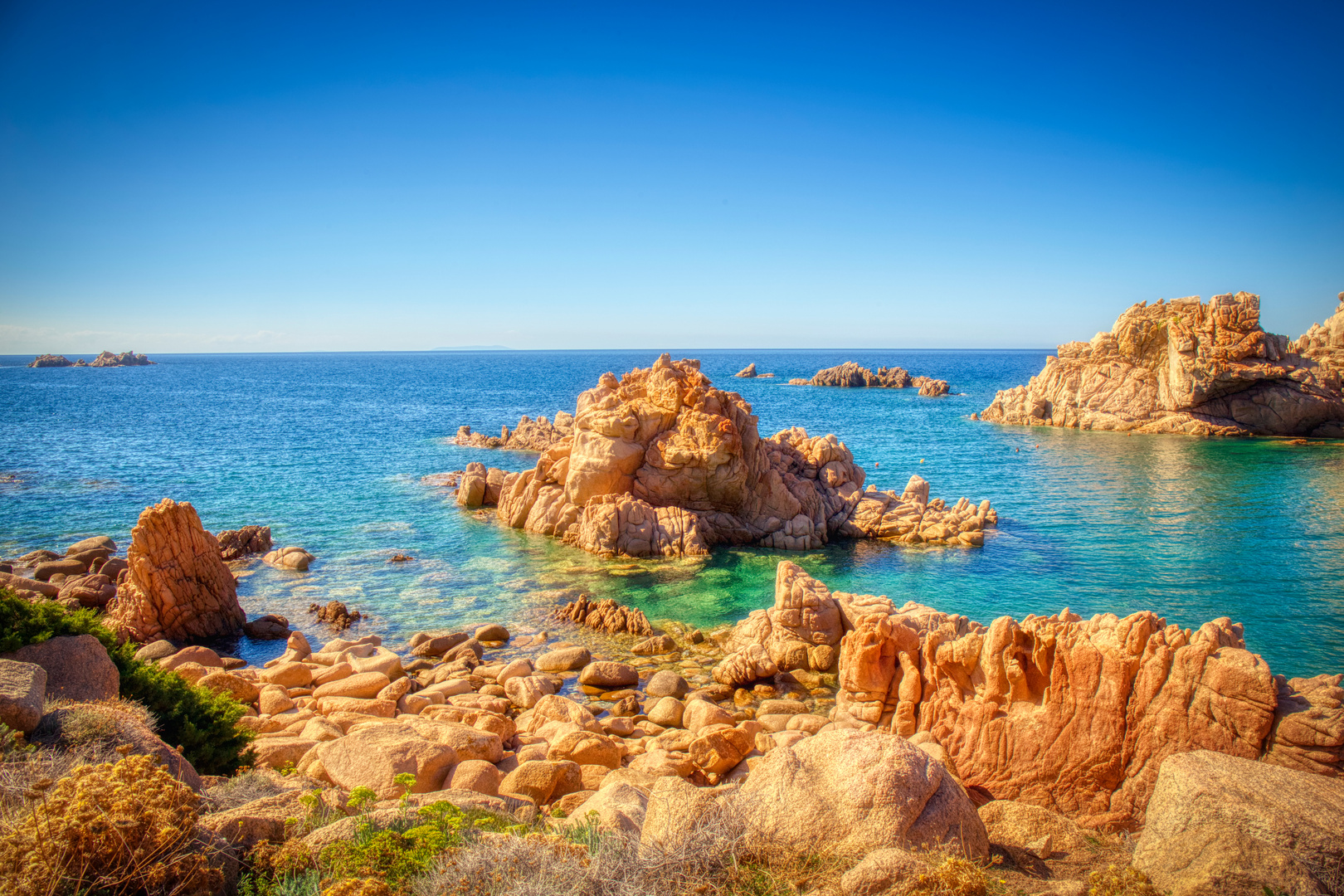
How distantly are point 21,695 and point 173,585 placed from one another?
16239 millimetres

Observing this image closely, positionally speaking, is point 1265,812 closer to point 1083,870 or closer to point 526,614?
point 1083,870

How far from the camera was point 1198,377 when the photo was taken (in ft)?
211

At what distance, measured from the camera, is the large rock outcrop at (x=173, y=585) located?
73.3 feet

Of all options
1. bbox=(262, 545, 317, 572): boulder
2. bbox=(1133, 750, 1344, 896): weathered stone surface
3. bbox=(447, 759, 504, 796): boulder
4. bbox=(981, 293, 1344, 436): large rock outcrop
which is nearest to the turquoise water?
bbox=(262, 545, 317, 572): boulder

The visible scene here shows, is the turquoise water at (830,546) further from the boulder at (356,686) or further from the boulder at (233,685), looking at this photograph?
the boulder at (356,686)

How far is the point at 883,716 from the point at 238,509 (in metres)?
37.8

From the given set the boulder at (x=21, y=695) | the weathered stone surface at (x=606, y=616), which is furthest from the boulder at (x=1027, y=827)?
the weathered stone surface at (x=606, y=616)

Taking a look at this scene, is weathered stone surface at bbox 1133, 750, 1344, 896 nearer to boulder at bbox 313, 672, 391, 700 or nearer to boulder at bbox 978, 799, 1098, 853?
boulder at bbox 978, 799, 1098, 853

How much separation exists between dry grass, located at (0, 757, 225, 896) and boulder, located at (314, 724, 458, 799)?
186 inches

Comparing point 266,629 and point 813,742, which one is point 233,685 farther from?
point 813,742

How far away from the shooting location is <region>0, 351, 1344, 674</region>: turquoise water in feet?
86.8

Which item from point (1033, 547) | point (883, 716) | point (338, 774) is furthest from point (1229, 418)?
point (338, 774)

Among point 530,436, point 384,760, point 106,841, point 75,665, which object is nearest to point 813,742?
point 384,760

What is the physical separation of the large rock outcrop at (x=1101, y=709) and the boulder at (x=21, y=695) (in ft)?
47.0
